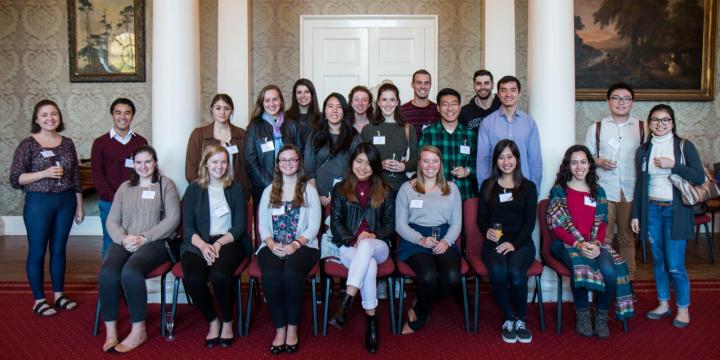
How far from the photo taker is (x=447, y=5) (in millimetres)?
6383

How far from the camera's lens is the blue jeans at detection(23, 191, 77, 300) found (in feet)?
12.0

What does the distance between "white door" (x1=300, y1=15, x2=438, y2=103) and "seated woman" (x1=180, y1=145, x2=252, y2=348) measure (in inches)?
128

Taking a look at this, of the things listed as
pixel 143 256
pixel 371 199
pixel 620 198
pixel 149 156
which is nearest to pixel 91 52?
pixel 149 156

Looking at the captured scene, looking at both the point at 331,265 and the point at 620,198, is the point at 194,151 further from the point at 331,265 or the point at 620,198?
the point at 620,198

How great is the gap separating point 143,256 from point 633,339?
3177 millimetres

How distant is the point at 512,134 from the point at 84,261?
14.2 feet

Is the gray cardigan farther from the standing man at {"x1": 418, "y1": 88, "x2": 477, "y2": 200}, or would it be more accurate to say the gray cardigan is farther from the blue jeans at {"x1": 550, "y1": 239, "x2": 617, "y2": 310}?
the standing man at {"x1": 418, "y1": 88, "x2": 477, "y2": 200}

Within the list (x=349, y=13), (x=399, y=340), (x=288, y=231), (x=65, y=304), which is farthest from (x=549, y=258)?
(x=349, y=13)

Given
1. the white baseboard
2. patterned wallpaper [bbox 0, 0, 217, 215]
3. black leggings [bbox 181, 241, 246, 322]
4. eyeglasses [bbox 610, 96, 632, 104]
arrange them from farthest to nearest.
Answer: the white baseboard
patterned wallpaper [bbox 0, 0, 217, 215]
eyeglasses [bbox 610, 96, 632, 104]
black leggings [bbox 181, 241, 246, 322]

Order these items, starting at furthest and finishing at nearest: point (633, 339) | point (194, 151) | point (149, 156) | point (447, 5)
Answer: point (447, 5)
point (194, 151)
point (149, 156)
point (633, 339)

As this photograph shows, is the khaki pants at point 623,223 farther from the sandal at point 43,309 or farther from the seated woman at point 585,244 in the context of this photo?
the sandal at point 43,309

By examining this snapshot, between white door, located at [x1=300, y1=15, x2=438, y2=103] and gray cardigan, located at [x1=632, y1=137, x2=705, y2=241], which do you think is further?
white door, located at [x1=300, y1=15, x2=438, y2=103]

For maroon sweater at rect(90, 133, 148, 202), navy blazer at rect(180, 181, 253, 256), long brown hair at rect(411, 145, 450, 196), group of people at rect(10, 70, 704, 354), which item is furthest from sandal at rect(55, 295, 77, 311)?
long brown hair at rect(411, 145, 450, 196)

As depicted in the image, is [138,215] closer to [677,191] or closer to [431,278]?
[431,278]
